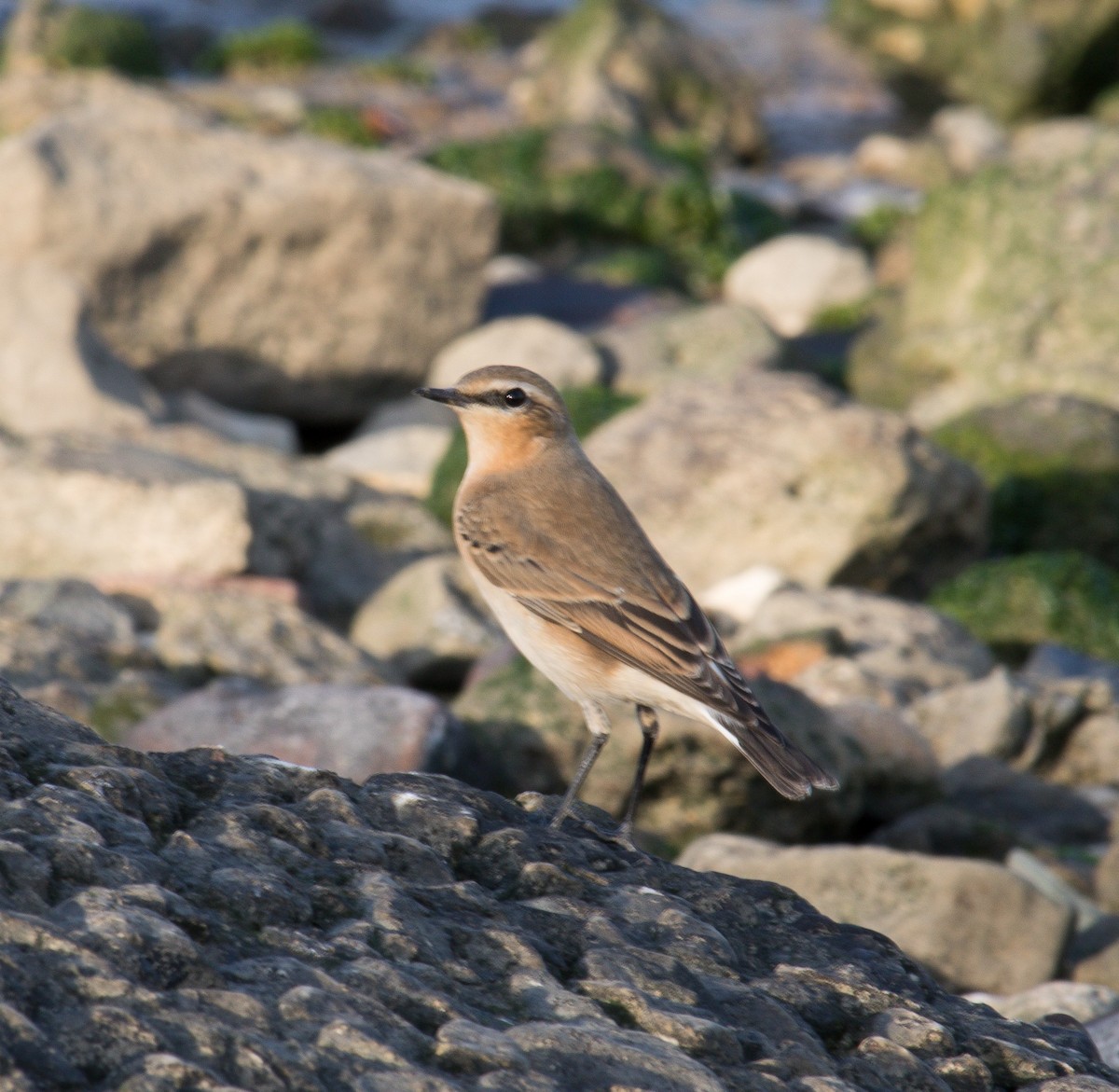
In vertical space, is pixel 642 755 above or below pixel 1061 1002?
above

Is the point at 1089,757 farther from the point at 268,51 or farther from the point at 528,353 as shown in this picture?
the point at 268,51

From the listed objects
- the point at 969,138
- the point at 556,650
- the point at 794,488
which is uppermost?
the point at 969,138

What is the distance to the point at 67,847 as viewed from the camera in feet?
12.3

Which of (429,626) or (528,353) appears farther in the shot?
(528,353)

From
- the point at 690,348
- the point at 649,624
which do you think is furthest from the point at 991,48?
the point at 649,624

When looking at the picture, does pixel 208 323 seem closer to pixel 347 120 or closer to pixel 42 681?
pixel 42 681

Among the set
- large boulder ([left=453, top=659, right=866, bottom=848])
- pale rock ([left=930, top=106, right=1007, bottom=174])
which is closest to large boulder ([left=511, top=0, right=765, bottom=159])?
pale rock ([left=930, top=106, right=1007, bottom=174])

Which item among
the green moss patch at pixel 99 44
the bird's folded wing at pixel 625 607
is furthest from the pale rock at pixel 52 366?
the green moss patch at pixel 99 44

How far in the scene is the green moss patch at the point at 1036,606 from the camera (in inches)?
581

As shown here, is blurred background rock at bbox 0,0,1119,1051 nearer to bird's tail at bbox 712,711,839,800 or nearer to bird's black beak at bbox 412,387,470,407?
bird's tail at bbox 712,711,839,800

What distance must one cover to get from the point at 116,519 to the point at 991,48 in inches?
1494

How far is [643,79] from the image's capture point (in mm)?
38594

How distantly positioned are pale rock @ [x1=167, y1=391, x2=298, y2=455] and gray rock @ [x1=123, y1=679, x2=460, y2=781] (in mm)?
8916

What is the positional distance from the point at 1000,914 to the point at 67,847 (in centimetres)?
588
